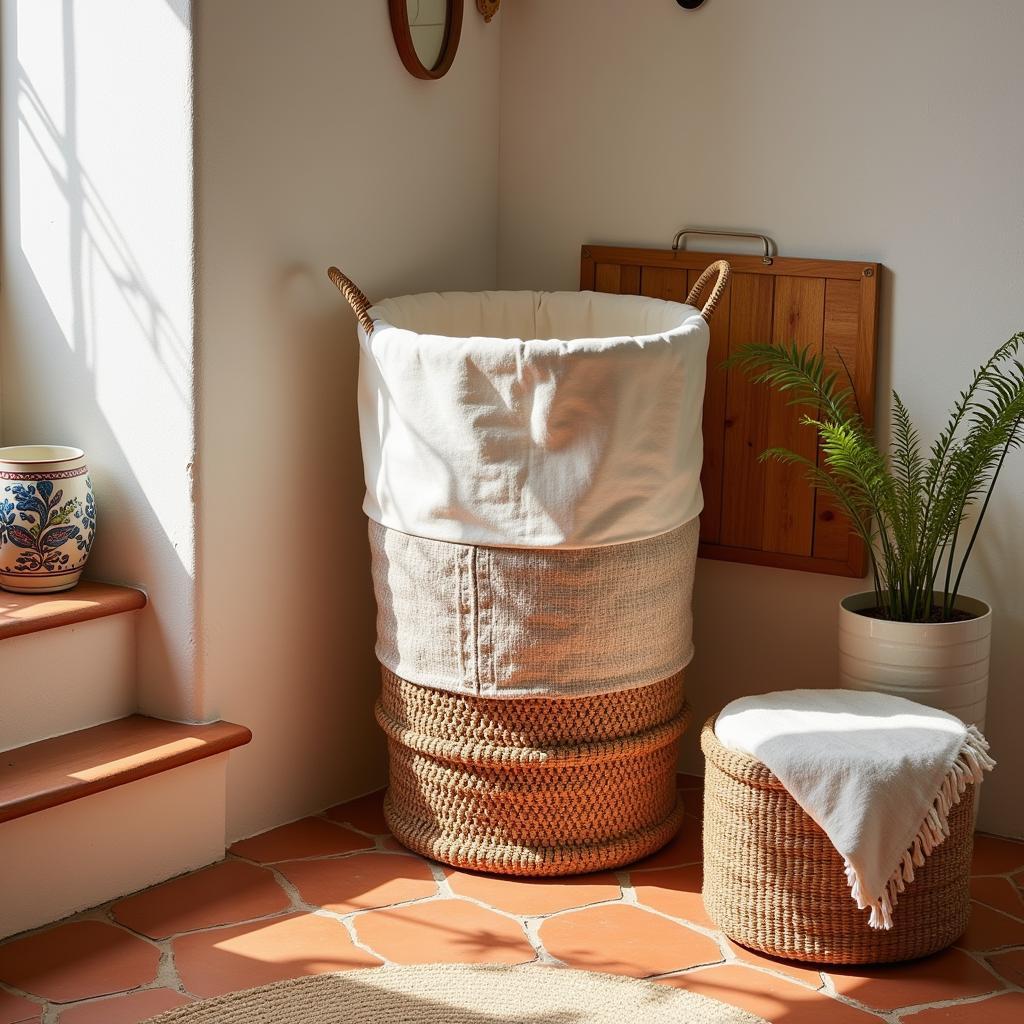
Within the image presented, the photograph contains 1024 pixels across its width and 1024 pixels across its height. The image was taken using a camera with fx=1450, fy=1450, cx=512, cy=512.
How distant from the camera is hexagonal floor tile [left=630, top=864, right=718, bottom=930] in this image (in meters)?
2.33

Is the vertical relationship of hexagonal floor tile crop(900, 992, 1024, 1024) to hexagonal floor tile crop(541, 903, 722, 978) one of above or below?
below

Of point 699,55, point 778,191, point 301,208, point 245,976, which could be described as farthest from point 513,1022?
point 699,55

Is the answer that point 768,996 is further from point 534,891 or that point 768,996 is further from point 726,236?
point 726,236

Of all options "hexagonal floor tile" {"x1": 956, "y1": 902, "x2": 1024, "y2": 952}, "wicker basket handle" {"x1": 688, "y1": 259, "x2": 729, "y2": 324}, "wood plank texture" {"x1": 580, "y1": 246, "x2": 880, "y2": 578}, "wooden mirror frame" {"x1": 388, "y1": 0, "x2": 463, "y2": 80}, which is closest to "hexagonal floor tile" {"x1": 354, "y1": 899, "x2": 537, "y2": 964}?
"hexagonal floor tile" {"x1": 956, "y1": 902, "x2": 1024, "y2": 952}

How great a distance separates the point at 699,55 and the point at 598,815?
1415mm

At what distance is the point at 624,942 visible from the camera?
2.23m

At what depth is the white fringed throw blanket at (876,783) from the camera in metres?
2.04

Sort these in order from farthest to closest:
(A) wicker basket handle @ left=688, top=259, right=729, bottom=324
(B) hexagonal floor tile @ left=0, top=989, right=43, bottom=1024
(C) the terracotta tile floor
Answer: (A) wicker basket handle @ left=688, top=259, right=729, bottom=324, (C) the terracotta tile floor, (B) hexagonal floor tile @ left=0, top=989, right=43, bottom=1024

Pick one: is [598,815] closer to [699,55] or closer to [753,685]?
[753,685]

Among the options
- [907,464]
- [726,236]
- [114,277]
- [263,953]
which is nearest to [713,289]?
[726,236]

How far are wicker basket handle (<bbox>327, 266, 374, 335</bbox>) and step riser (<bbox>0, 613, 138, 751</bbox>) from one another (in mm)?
645

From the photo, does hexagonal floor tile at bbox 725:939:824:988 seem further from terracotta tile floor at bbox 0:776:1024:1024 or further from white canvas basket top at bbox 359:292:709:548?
white canvas basket top at bbox 359:292:709:548

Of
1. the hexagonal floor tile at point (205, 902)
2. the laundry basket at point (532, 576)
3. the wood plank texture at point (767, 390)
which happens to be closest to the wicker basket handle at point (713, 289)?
the laundry basket at point (532, 576)

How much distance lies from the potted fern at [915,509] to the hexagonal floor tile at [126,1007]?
1.21 m
